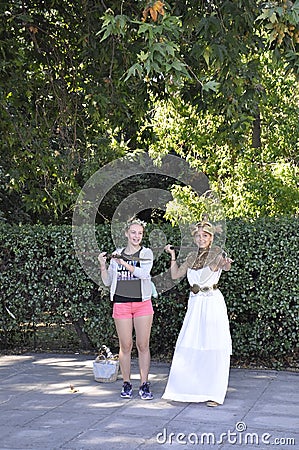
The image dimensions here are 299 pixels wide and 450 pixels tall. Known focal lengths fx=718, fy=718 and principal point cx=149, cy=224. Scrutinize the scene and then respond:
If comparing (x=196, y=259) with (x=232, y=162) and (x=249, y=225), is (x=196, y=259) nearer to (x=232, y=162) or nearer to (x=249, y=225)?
(x=249, y=225)

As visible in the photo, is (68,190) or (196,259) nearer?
(196,259)

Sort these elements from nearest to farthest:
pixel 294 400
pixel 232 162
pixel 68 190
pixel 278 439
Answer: pixel 278 439
pixel 294 400
pixel 68 190
pixel 232 162

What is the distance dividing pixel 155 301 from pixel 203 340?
1.94 m

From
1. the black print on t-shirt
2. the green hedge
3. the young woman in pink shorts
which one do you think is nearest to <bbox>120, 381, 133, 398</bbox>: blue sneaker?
the young woman in pink shorts

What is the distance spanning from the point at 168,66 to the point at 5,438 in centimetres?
328

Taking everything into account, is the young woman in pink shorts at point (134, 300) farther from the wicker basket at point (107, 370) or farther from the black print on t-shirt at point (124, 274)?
the wicker basket at point (107, 370)

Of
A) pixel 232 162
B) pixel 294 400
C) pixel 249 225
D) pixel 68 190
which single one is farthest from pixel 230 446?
pixel 232 162

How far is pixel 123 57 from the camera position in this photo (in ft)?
29.2

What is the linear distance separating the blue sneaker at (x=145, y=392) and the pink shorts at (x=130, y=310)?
0.69 m

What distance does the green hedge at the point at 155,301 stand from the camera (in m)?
8.53

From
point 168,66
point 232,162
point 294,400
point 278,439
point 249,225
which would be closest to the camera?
point 168,66

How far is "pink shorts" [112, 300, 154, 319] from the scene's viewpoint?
23.2 ft

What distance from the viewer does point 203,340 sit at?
7.08m

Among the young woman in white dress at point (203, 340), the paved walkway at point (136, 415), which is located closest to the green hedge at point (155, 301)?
the paved walkway at point (136, 415)
